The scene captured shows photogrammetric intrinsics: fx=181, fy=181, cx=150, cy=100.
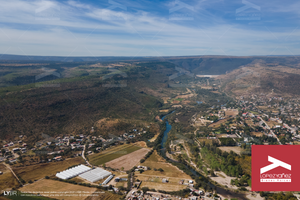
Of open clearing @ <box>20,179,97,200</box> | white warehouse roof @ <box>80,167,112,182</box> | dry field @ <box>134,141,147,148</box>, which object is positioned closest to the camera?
open clearing @ <box>20,179,97,200</box>

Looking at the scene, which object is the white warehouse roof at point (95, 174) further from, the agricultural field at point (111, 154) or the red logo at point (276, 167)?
the red logo at point (276, 167)

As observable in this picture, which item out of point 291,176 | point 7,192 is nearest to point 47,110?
→ point 7,192

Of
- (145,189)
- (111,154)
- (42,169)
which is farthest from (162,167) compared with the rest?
(42,169)

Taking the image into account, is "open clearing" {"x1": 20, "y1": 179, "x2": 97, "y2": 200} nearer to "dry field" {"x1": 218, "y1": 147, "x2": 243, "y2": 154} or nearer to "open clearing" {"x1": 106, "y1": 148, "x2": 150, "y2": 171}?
"open clearing" {"x1": 106, "y1": 148, "x2": 150, "y2": 171}

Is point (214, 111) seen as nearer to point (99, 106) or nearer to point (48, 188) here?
point (99, 106)

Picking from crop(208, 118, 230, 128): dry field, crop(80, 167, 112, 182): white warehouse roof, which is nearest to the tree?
crop(80, 167, 112, 182): white warehouse roof

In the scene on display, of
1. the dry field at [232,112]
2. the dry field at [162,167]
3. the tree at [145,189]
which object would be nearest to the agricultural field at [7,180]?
the tree at [145,189]

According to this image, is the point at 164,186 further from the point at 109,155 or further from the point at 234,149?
the point at 234,149
